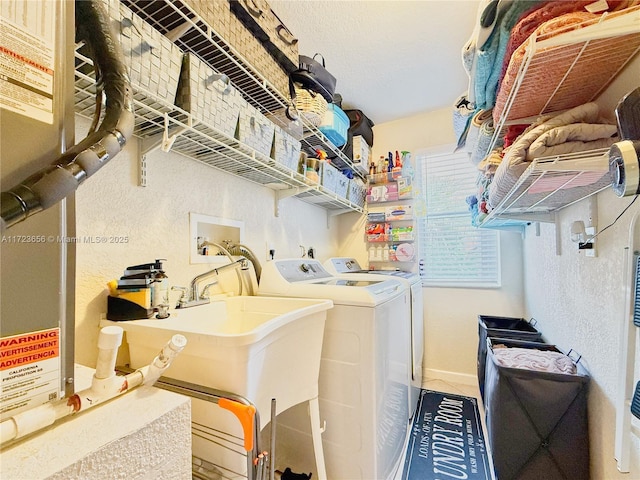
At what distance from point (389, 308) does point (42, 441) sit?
1.42 meters

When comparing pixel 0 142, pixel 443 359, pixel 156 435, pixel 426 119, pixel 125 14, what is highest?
pixel 426 119

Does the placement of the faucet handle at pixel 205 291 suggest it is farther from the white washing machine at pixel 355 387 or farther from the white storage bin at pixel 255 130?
the white storage bin at pixel 255 130

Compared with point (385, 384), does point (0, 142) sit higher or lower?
higher

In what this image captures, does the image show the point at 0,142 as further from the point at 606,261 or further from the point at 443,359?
the point at 443,359

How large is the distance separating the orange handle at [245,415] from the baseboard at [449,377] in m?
2.62

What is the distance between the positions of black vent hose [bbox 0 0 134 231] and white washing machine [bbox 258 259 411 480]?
3.75ft

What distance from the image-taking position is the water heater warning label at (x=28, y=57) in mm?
465

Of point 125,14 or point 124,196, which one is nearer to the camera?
point 125,14

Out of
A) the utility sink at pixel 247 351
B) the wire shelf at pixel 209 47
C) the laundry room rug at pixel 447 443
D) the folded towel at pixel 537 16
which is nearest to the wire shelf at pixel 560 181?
the folded towel at pixel 537 16

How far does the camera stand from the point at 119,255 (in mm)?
1212

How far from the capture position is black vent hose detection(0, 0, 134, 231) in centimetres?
45

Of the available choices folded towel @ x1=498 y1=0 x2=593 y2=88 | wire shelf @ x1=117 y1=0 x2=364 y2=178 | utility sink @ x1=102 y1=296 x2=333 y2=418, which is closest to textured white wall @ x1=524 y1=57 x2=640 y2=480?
folded towel @ x1=498 y1=0 x2=593 y2=88

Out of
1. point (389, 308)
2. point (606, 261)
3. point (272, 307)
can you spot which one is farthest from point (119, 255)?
point (606, 261)

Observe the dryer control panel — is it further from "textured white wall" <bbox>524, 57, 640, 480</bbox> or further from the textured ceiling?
the textured ceiling
